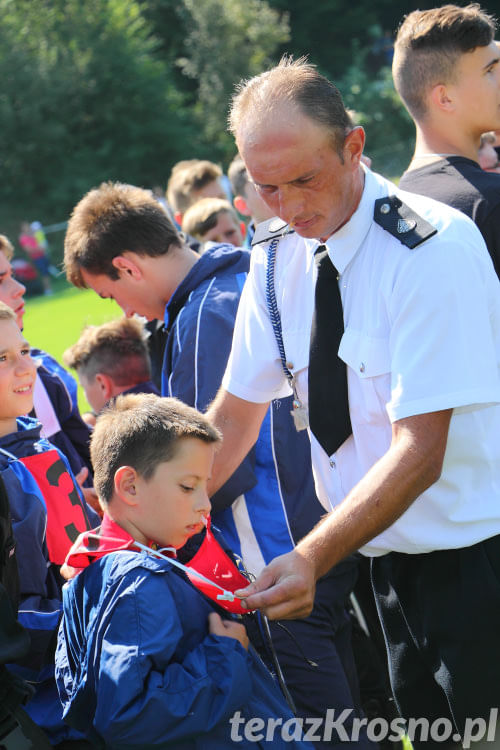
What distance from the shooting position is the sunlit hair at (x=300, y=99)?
2504 mm

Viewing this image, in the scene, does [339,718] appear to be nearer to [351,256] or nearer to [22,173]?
[351,256]

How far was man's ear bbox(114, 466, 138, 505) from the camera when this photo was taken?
2.72 meters

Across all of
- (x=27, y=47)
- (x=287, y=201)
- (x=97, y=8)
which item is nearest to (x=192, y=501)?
(x=287, y=201)

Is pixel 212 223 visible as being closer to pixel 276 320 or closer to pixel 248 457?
pixel 248 457

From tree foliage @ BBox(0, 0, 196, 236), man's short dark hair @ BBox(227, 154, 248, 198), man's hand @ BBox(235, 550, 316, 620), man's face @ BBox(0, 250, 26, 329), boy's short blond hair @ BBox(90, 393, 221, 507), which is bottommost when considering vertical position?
man's hand @ BBox(235, 550, 316, 620)

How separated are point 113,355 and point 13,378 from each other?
147cm

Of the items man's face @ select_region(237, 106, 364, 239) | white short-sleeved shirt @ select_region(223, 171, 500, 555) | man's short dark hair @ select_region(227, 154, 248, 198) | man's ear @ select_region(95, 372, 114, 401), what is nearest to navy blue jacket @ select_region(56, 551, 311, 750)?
white short-sleeved shirt @ select_region(223, 171, 500, 555)

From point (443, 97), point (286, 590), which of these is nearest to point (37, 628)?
point (286, 590)

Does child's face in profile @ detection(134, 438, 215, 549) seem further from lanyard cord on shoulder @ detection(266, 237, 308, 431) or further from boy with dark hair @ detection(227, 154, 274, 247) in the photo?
boy with dark hair @ detection(227, 154, 274, 247)

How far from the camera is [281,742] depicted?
255 cm

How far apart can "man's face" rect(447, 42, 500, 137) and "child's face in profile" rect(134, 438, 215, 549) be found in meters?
1.95

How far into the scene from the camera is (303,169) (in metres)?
2.51

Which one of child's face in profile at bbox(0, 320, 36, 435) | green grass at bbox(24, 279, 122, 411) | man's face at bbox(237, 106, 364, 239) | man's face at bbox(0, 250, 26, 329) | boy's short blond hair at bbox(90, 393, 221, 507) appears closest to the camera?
man's face at bbox(237, 106, 364, 239)

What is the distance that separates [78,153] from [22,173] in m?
2.71
